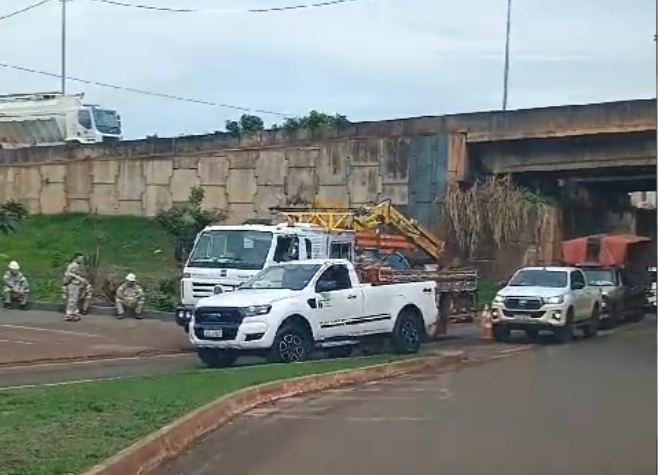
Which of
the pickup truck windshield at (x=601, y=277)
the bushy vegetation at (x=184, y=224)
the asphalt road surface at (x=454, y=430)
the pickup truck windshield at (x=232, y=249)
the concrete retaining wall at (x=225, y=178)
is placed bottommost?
the asphalt road surface at (x=454, y=430)

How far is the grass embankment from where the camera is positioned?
131ft

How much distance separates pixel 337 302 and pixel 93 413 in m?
9.55

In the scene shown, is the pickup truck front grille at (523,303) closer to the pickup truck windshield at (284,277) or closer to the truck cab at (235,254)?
the truck cab at (235,254)

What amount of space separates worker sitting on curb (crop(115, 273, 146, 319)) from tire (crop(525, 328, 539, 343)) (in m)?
9.26

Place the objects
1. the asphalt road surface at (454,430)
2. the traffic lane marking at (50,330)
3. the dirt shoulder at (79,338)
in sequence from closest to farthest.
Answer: the asphalt road surface at (454,430) → the dirt shoulder at (79,338) → the traffic lane marking at (50,330)

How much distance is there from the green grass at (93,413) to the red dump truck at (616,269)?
59.3 feet

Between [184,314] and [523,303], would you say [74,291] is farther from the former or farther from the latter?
[523,303]

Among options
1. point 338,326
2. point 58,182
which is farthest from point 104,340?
point 58,182

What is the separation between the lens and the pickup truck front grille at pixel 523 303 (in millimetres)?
27844

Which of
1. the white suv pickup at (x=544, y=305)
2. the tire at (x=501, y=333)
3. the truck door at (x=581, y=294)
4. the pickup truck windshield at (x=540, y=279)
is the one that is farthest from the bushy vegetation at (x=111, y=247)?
the truck door at (x=581, y=294)

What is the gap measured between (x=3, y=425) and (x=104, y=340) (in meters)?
14.2

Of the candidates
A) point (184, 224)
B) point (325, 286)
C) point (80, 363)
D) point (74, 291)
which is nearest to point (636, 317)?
point (184, 224)

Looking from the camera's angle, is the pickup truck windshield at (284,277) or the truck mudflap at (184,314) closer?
the pickup truck windshield at (284,277)

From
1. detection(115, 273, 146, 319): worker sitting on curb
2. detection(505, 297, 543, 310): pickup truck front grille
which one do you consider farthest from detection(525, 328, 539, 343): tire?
detection(115, 273, 146, 319): worker sitting on curb
